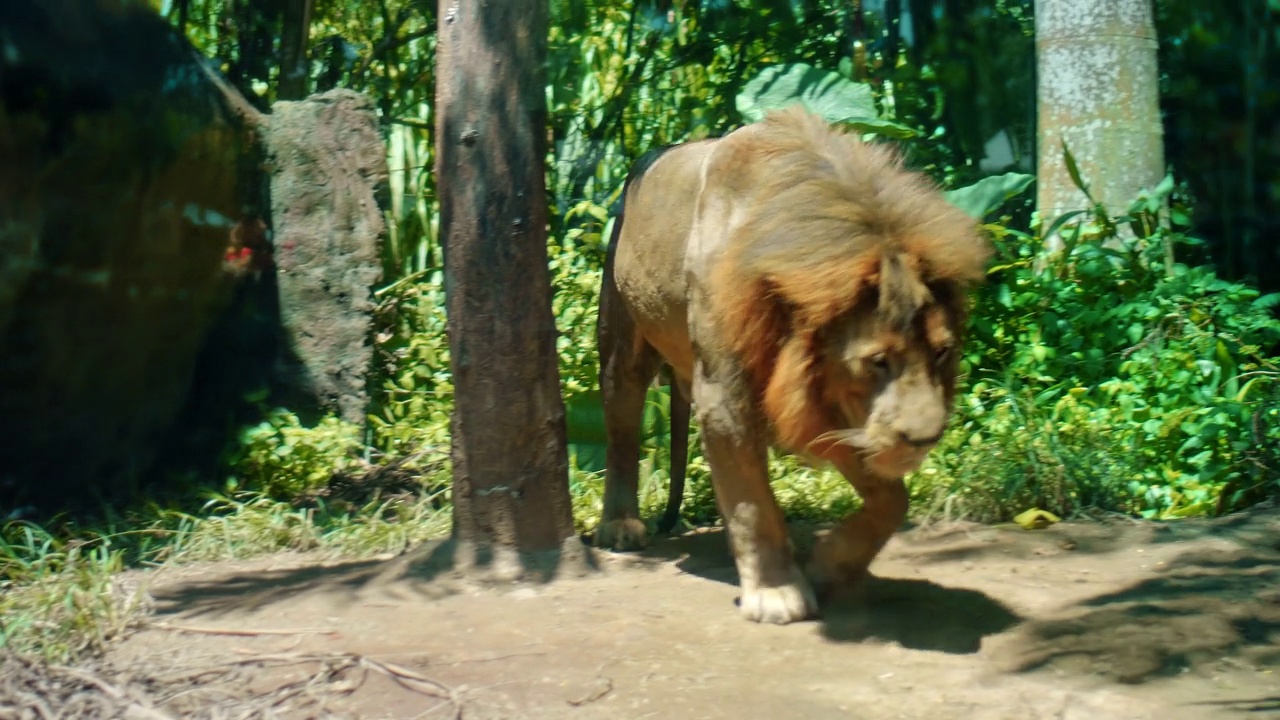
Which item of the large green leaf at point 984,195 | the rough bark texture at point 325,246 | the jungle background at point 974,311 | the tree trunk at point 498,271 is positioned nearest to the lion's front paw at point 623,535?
the tree trunk at point 498,271

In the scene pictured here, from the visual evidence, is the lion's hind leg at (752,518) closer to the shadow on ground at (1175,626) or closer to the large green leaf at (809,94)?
the shadow on ground at (1175,626)

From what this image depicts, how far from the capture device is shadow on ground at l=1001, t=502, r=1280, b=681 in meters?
3.76

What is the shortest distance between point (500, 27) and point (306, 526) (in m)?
2.54

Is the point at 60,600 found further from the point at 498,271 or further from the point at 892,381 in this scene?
the point at 892,381

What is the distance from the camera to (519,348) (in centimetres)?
491

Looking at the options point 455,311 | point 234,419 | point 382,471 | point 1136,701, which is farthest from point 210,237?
point 1136,701

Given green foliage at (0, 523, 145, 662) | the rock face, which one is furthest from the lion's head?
the rock face

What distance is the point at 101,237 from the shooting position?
21.4 ft

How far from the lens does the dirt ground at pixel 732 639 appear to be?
3605 mm

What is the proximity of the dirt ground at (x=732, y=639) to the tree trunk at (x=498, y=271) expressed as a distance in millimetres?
336

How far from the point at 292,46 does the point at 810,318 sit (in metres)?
5.98

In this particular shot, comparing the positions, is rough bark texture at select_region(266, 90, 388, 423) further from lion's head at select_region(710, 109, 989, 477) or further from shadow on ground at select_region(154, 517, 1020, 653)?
lion's head at select_region(710, 109, 989, 477)

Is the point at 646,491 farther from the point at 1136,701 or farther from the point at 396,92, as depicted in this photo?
the point at 396,92

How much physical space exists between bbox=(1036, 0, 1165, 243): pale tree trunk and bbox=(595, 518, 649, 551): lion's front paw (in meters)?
3.56
